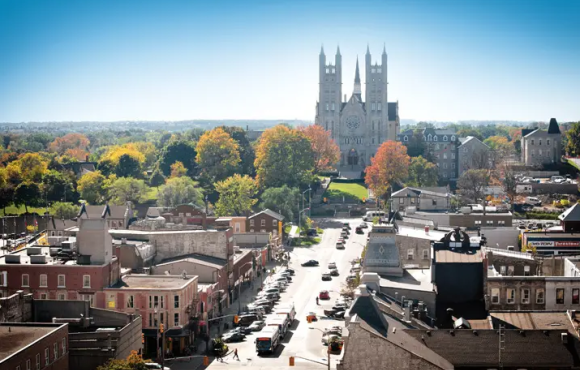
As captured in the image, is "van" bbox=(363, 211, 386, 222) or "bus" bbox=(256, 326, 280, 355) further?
"van" bbox=(363, 211, 386, 222)

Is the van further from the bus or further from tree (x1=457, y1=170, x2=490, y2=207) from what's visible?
the bus

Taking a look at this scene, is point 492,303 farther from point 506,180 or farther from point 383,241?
point 506,180

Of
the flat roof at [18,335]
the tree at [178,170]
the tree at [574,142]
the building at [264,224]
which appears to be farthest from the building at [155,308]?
the tree at [574,142]

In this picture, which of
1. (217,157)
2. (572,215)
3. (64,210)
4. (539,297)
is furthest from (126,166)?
(539,297)

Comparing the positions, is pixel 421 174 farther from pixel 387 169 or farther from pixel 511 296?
pixel 511 296

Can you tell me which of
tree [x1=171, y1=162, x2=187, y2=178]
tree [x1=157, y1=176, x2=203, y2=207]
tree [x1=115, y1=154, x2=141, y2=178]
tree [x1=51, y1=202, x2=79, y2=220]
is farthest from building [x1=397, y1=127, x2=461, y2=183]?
tree [x1=51, y1=202, x2=79, y2=220]

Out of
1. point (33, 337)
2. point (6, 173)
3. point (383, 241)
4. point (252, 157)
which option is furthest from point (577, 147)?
point (33, 337)
